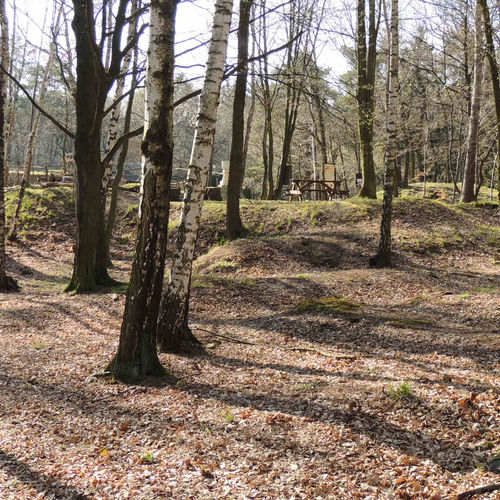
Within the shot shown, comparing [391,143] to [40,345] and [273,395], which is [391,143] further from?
[40,345]

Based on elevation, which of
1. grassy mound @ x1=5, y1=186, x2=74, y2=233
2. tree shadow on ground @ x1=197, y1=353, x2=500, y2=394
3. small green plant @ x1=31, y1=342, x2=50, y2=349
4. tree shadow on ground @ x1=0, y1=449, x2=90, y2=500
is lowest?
tree shadow on ground @ x1=0, y1=449, x2=90, y2=500

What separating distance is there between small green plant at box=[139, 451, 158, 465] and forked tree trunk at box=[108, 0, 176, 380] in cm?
161

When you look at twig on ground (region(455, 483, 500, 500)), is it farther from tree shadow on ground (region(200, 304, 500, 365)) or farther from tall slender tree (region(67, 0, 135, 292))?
tall slender tree (region(67, 0, 135, 292))

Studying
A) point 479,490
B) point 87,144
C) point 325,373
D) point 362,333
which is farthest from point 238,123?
point 479,490

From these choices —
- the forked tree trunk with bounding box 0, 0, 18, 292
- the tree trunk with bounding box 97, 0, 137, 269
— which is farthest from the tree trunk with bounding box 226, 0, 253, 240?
the forked tree trunk with bounding box 0, 0, 18, 292

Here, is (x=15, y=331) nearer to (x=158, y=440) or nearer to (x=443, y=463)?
(x=158, y=440)

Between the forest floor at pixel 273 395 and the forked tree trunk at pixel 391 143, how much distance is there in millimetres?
725

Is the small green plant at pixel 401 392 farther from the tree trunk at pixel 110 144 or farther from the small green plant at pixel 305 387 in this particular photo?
the tree trunk at pixel 110 144

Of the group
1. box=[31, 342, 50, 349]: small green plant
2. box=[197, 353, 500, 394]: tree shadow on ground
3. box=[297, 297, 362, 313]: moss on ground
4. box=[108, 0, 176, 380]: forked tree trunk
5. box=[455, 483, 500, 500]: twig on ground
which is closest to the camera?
box=[455, 483, 500, 500]: twig on ground

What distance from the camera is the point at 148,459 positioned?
379cm

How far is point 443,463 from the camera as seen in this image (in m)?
3.43

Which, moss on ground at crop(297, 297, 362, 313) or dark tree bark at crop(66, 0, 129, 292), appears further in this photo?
dark tree bark at crop(66, 0, 129, 292)

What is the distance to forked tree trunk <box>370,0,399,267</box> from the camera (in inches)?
397

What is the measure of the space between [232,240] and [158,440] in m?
10.2
